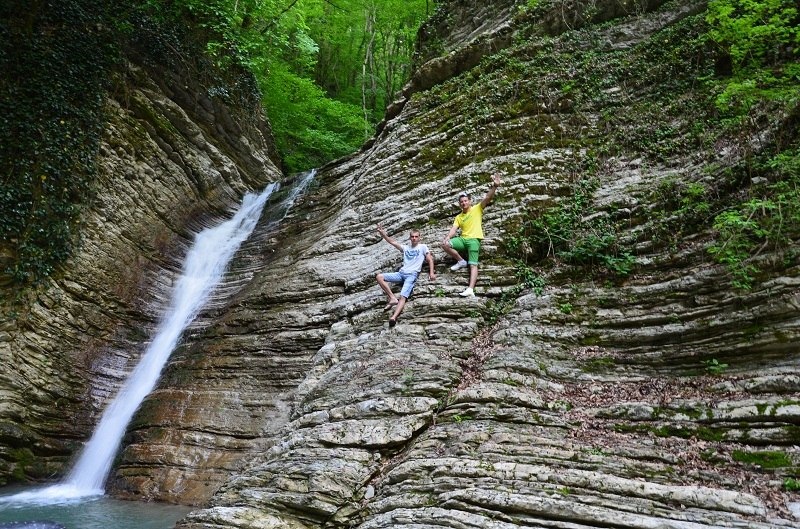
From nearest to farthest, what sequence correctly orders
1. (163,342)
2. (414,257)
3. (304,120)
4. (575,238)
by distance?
1. (575,238)
2. (414,257)
3. (163,342)
4. (304,120)

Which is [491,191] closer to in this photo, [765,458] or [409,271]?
[409,271]

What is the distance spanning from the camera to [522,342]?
22.2ft

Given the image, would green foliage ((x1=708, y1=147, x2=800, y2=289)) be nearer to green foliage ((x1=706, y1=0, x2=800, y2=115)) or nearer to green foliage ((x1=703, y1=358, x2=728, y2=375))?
green foliage ((x1=703, y1=358, x2=728, y2=375))

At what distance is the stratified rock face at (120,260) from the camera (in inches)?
397

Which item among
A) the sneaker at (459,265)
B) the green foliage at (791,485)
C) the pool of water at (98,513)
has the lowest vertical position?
the pool of water at (98,513)

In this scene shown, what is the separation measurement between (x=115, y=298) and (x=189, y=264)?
238cm

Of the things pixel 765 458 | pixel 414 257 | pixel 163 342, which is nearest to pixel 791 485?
pixel 765 458

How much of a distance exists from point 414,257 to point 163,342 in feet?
23.4

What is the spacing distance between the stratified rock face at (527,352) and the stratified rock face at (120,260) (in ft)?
7.05

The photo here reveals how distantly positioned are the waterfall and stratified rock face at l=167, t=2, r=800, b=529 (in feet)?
3.21

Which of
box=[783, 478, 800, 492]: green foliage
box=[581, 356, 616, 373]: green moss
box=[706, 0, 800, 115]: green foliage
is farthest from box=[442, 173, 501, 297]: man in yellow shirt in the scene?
box=[783, 478, 800, 492]: green foliage

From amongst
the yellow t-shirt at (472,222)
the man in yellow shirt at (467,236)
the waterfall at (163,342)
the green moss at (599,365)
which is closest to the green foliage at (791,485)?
the green moss at (599,365)

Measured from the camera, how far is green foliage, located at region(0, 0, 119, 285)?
10.6m

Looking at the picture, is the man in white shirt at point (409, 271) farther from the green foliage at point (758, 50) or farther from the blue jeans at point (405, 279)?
the green foliage at point (758, 50)
